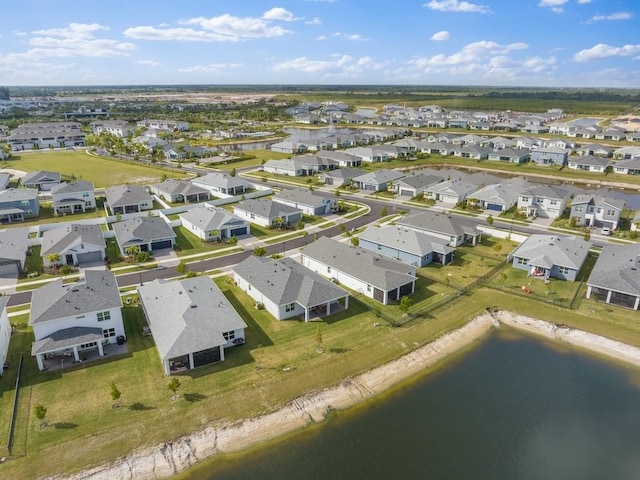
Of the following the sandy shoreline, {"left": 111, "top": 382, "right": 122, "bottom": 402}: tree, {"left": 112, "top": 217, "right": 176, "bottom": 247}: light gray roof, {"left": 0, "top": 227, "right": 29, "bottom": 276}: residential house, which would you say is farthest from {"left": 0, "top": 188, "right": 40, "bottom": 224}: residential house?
the sandy shoreline

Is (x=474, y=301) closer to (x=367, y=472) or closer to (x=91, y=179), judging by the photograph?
Answer: (x=367, y=472)

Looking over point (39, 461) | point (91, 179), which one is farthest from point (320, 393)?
point (91, 179)

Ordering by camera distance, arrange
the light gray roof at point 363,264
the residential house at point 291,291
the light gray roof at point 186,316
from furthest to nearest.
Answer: the light gray roof at point 363,264, the residential house at point 291,291, the light gray roof at point 186,316

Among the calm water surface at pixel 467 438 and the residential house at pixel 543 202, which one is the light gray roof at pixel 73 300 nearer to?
the calm water surface at pixel 467 438

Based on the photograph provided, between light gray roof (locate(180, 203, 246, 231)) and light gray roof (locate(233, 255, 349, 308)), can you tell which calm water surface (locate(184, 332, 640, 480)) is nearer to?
light gray roof (locate(233, 255, 349, 308))

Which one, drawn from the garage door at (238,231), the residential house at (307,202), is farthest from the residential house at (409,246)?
the garage door at (238,231)

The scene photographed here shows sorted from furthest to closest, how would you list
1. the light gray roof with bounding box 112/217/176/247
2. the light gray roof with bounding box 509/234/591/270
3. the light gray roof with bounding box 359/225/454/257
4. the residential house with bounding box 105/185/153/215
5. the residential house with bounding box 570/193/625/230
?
the residential house with bounding box 105/185/153/215
the residential house with bounding box 570/193/625/230
the light gray roof with bounding box 112/217/176/247
the light gray roof with bounding box 359/225/454/257
the light gray roof with bounding box 509/234/591/270
